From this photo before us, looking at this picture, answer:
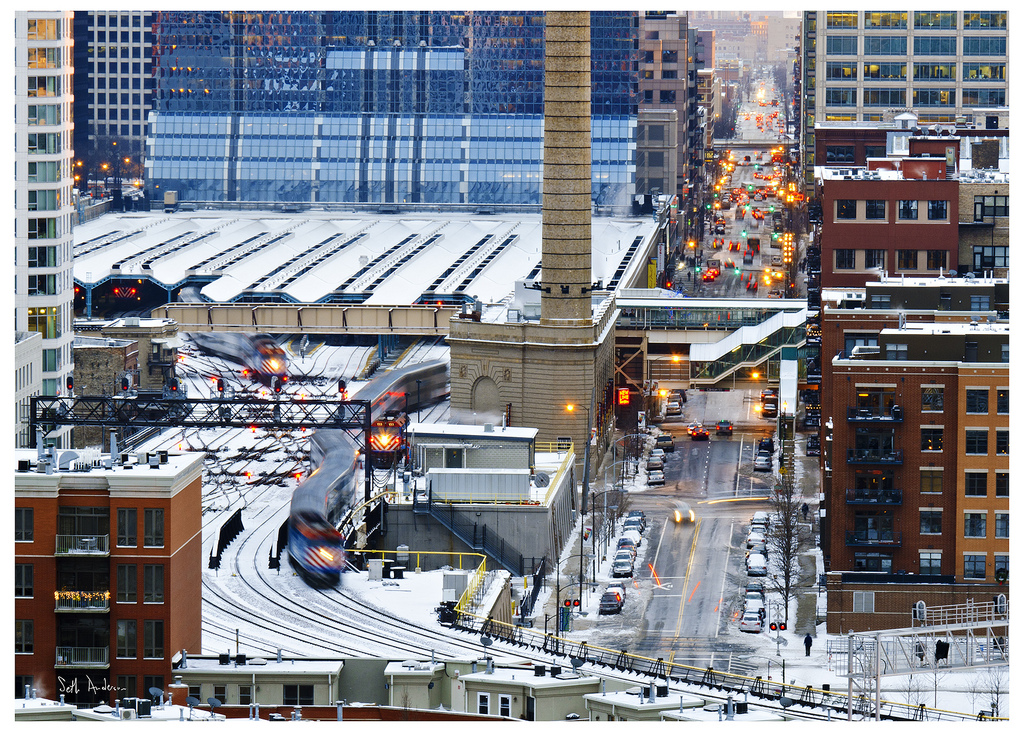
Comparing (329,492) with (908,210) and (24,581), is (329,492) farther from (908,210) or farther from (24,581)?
(908,210)

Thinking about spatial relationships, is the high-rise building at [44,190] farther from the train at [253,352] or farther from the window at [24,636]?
the window at [24,636]

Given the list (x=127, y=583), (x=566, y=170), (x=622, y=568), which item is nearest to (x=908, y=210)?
(x=566, y=170)

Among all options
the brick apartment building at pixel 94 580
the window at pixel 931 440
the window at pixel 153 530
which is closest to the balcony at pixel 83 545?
the brick apartment building at pixel 94 580

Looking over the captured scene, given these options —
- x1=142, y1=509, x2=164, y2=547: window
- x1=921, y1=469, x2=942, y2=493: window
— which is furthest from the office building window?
x1=142, y1=509, x2=164, y2=547: window

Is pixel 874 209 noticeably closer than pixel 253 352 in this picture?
Yes

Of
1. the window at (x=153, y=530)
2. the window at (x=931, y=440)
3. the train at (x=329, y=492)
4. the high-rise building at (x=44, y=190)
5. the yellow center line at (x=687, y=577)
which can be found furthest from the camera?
the high-rise building at (x=44, y=190)

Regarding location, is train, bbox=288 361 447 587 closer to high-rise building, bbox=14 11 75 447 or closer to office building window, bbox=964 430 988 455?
high-rise building, bbox=14 11 75 447
